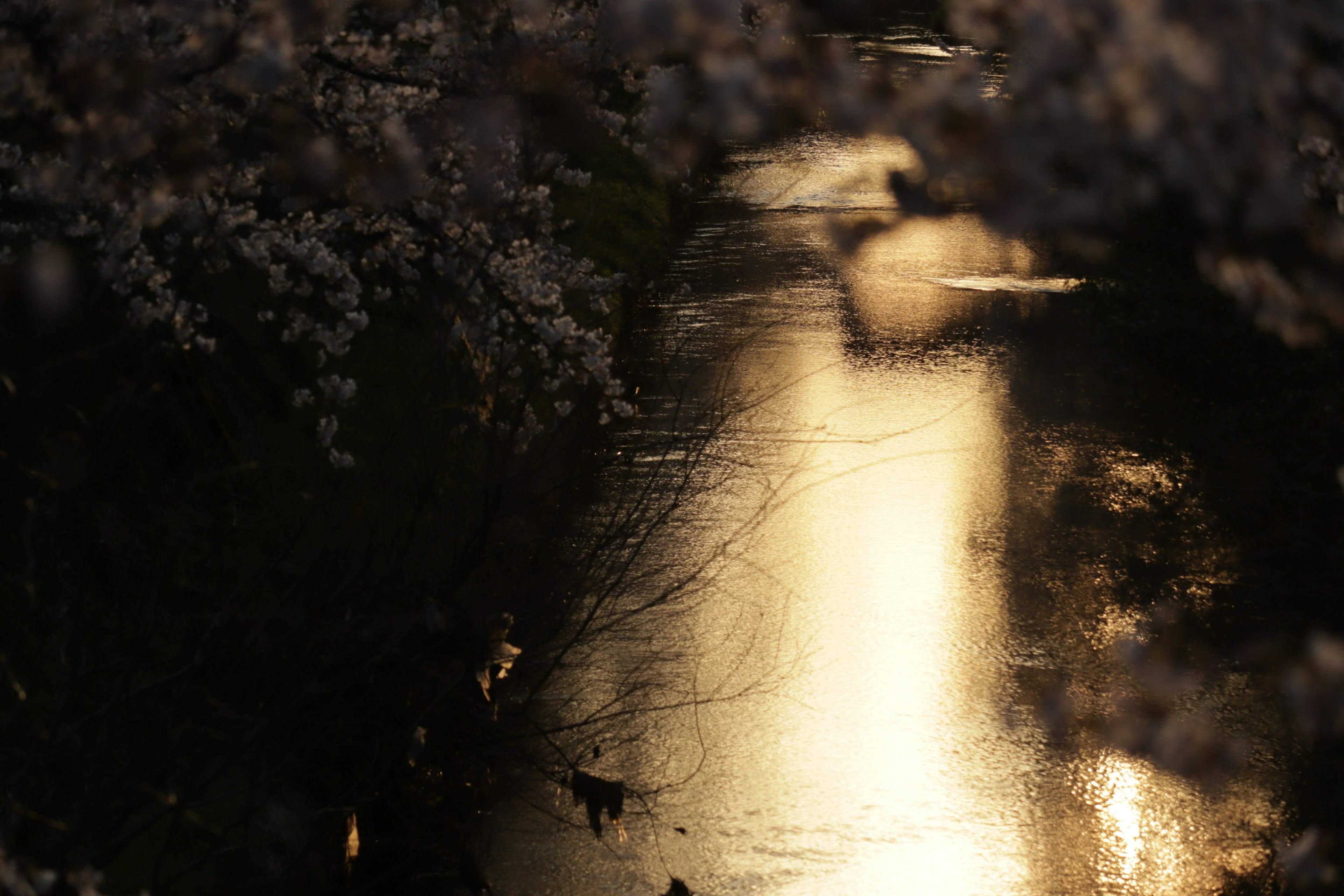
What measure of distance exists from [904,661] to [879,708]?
62 cm

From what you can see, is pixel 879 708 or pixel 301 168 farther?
pixel 301 168

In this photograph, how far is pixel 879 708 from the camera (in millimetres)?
7461

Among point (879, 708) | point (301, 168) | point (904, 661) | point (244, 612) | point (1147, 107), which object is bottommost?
point (904, 661)

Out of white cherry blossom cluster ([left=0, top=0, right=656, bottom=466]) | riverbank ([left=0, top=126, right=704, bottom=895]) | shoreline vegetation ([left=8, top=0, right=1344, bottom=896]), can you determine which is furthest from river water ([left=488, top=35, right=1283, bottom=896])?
white cherry blossom cluster ([left=0, top=0, right=656, bottom=466])

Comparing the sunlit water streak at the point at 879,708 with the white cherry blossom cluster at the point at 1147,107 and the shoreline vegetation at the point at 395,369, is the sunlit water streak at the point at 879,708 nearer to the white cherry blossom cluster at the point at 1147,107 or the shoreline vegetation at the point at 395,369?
the shoreline vegetation at the point at 395,369

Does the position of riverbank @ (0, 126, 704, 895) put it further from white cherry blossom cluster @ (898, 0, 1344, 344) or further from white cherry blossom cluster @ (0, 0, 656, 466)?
white cherry blossom cluster @ (898, 0, 1344, 344)

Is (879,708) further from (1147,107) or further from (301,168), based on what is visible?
(1147,107)

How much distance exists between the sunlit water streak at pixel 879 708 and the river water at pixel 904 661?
0.06 ft

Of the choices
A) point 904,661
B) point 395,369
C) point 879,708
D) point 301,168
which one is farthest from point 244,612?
point 395,369

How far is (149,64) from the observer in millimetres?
5918

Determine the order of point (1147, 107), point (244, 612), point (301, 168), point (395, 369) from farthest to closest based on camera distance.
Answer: point (395, 369) → point (301, 168) → point (244, 612) → point (1147, 107)

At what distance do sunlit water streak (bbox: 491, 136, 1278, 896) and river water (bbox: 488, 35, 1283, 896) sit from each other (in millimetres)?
18

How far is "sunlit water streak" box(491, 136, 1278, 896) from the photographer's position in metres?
6.09

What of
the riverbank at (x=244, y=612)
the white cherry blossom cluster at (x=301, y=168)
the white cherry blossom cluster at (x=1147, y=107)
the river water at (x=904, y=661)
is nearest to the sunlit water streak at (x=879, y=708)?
the river water at (x=904, y=661)
